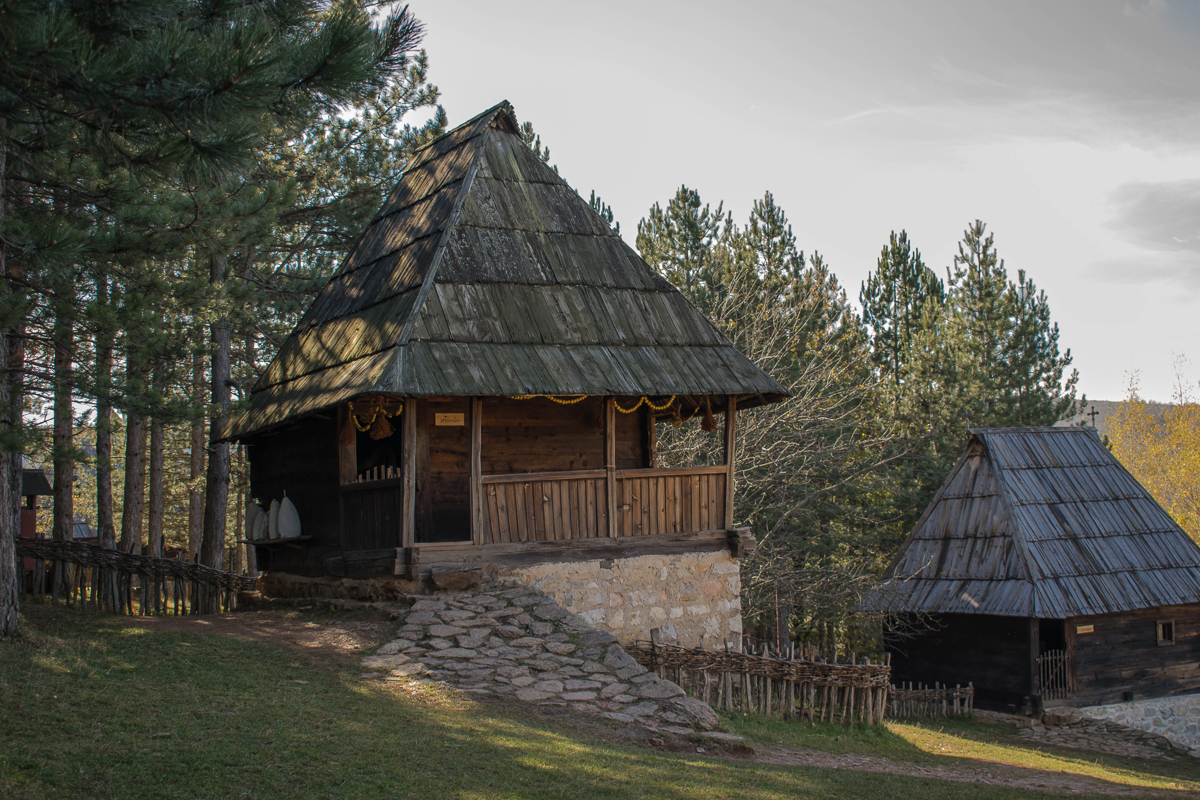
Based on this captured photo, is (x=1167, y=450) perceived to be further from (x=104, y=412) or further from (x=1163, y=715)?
(x=104, y=412)

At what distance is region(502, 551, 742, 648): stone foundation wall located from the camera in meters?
11.3

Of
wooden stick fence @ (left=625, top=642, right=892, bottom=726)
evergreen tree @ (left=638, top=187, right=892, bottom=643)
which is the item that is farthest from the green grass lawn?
evergreen tree @ (left=638, top=187, right=892, bottom=643)

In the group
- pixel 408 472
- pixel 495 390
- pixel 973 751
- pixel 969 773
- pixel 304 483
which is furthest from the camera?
pixel 304 483

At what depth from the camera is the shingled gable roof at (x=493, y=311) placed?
34.8 ft

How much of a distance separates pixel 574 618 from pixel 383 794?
458 cm

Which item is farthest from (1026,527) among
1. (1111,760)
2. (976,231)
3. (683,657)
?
(976,231)

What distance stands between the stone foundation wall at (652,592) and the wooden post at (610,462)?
48 cm

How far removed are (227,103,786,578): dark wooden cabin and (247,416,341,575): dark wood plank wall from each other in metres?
0.05

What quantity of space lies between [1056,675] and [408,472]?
12605mm

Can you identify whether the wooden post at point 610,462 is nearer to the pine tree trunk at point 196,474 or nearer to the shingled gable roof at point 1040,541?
the shingled gable roof at point 1040,541

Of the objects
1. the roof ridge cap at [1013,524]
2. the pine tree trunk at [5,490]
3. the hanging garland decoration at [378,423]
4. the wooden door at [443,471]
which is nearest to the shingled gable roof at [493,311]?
the hanging garland decoration at [378,423]

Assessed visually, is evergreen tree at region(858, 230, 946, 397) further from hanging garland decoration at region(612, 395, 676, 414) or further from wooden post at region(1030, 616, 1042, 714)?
hanging garland decoration at region(612, 395, 676, 414)

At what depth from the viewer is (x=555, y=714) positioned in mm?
7812

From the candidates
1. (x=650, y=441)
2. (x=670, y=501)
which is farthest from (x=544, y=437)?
(x=670, y=501)
